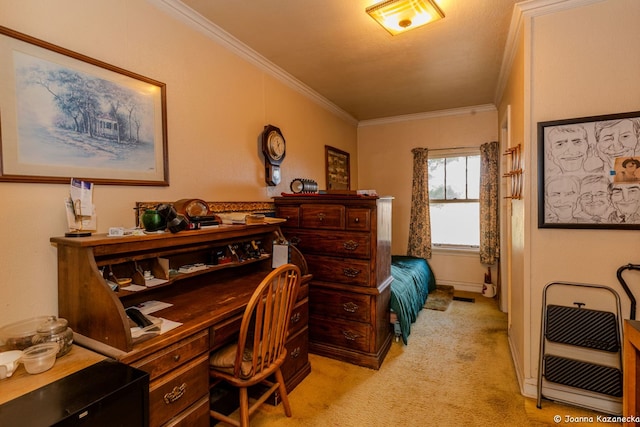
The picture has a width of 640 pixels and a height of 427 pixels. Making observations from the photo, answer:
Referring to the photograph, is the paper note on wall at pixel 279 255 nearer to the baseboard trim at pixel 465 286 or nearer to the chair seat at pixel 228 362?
the chair seat at pixel 228 362

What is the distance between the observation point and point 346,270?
8.51ft

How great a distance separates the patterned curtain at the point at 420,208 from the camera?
456 centimetres

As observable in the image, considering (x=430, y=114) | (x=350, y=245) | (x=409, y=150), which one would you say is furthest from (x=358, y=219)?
(x=430, y=114)

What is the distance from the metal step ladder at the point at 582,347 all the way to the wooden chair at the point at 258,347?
1.66m

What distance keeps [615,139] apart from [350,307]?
207cm

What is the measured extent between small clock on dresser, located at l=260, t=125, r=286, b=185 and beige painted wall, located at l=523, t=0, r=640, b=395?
6.48ft

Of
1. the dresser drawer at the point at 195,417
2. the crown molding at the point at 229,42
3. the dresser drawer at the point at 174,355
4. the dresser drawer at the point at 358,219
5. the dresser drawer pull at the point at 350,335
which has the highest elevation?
the crown molding at the point at 229,42

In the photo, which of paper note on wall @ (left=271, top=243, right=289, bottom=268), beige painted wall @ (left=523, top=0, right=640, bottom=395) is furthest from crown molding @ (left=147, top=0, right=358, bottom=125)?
beige painted wall @ (left=523, top=0, right=640, bottom=395)

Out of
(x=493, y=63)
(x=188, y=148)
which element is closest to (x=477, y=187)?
(x=493, y=63)

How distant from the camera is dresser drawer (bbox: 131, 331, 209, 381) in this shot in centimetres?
127

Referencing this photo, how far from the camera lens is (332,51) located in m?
2.65

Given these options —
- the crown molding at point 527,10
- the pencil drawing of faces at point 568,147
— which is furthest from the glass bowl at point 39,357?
the crown molding at point 527,10

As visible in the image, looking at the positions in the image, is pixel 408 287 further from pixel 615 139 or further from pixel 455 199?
pixel 615 139

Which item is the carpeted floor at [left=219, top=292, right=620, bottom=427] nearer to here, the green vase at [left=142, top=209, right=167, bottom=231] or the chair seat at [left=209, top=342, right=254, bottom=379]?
the chair seat at [left=209, top=342, right=254, bottom=379]
